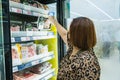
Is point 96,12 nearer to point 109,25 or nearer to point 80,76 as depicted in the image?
point 109,25

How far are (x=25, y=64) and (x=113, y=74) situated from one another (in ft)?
4.66

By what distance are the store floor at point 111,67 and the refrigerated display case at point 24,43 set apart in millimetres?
714

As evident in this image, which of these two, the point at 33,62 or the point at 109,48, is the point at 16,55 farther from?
the point at 109,48

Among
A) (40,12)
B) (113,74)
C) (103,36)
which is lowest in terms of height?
(113,74)

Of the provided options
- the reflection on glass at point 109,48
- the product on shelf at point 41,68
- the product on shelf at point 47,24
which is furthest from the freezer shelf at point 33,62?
the reflection on glass at point 109,48

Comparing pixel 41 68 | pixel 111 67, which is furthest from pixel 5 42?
pixel 111 67

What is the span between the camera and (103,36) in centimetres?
265

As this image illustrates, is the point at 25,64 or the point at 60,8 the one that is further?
the point at 60,8

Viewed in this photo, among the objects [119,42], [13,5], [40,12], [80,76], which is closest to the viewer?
[80,76]

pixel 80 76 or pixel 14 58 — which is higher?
pixel 14 58

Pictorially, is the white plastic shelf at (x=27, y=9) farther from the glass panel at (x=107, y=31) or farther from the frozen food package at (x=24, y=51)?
the glass panel at (x=107, y=31)

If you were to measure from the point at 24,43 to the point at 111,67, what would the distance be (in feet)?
4.30

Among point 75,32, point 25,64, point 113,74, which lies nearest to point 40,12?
point 25,64

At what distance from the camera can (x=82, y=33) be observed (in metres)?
1.47
